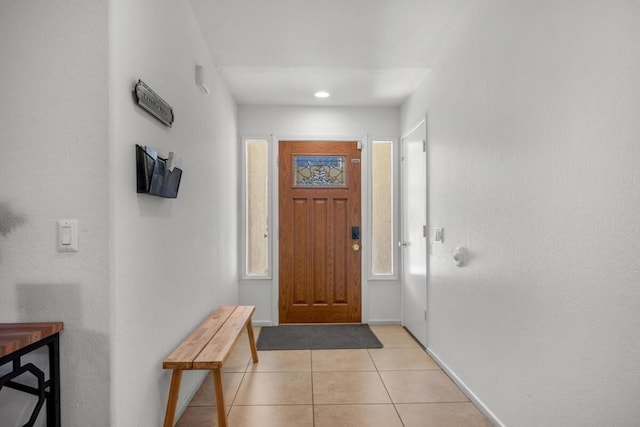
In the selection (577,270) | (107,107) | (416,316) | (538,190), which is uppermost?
(107,107)

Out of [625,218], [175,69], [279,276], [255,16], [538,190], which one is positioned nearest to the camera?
[625,218]

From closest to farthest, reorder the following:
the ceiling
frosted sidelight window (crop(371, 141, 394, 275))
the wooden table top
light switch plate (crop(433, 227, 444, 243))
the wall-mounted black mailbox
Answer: the wooden table top < the wall-mounted black mailbox < the ceiling < light switch plate (crop(433, 227, 444, 243)) < frosted sidelight window (crop(371, 141, 394, 275))

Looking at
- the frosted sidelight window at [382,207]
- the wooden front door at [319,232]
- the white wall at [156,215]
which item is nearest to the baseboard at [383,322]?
the wooden front door at [319,232]

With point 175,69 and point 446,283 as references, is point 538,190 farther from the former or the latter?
point 175,69

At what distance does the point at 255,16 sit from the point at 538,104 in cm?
179

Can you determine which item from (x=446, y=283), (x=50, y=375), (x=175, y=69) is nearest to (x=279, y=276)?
(x=446, y=283)

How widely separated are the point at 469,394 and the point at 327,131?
9.62ft

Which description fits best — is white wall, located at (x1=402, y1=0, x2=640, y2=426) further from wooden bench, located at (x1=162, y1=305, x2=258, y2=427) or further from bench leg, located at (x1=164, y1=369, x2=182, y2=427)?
bench leg, located at (x1=164, y1=369, x2=182, y2=427)

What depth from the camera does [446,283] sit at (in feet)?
9.31

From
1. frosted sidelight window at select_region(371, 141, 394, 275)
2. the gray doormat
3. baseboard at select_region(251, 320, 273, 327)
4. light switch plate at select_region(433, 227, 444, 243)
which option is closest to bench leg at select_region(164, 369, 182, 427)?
the gray doormat

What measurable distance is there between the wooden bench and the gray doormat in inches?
41.9

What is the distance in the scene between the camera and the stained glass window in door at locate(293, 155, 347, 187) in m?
4.28

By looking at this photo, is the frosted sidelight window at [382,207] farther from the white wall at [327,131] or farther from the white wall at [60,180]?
the white wall at [60,180]

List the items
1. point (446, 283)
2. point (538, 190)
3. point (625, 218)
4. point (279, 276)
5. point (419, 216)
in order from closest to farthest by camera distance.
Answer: point (625, 218) → point (538, 190) → point (446, 283) → point (419, 216) → point (279, 276)
